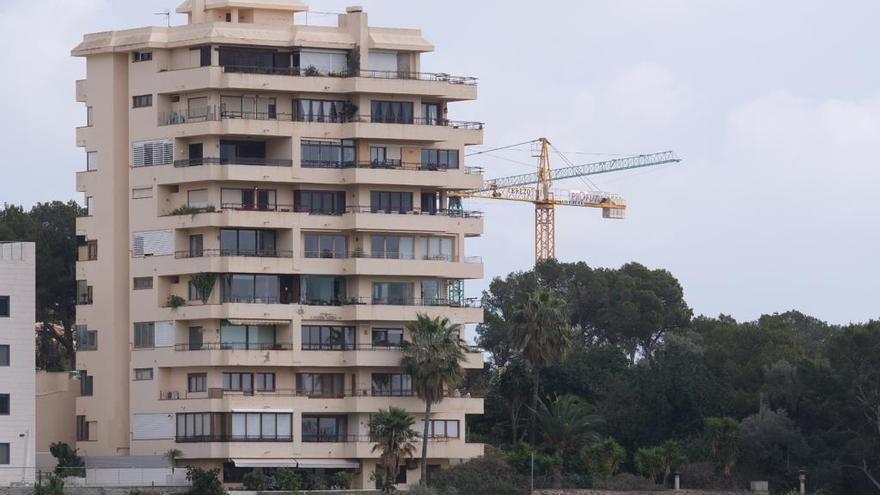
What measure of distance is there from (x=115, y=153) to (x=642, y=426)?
36.7 metres

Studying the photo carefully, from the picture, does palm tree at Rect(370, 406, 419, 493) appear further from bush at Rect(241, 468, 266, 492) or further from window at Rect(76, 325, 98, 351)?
window at Rect(76, 325, 98, 351)

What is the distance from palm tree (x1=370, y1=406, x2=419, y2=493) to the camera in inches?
4761

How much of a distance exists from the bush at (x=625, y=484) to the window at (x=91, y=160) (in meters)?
34.2

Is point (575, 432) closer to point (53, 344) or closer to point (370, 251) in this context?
point (370, 251)

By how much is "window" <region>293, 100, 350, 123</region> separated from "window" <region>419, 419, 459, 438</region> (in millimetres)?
18072

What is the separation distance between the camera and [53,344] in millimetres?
151250

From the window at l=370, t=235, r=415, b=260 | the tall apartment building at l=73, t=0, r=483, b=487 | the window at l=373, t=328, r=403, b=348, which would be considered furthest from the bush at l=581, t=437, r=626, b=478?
the window at l=370, t=235, r=415, b=260

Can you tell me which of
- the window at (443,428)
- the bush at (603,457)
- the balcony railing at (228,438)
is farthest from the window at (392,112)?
the bush at (603,457)

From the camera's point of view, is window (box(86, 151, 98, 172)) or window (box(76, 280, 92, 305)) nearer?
window (box(76, 280, 92, 305))

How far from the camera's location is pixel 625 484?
127 meters

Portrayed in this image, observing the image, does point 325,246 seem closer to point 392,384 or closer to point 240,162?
point 240,162

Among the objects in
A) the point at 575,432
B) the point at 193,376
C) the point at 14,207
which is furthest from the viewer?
the point at 14,207

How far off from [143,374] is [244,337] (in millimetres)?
6294

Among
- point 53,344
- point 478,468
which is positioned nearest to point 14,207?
point 53,344
